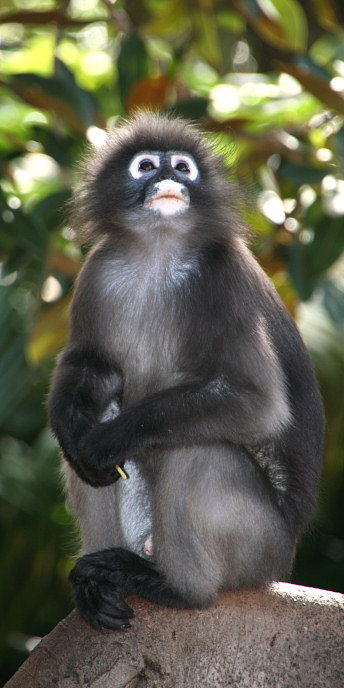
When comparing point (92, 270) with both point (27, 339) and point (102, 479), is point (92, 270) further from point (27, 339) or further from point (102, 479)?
point (27, 339)

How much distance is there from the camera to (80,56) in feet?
27.9

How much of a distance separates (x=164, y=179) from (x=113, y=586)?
5.03ft

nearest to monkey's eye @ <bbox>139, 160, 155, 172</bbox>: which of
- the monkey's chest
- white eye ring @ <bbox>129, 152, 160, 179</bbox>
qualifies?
white eye ring @ <bbox>129, 152, 160, 179</bbox>

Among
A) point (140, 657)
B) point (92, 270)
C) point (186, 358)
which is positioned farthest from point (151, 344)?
point (140, 657)

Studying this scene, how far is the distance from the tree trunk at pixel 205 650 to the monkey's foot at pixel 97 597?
4cm

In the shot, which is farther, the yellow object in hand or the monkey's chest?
the monkey's chest

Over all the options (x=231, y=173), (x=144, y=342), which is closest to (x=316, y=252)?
(x=231, y=173)

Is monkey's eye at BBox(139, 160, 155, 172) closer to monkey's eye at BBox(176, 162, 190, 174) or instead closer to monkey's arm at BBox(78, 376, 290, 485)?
monkey's eye at BBox(176, 162, 190, 174)

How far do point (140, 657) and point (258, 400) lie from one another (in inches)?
37.9

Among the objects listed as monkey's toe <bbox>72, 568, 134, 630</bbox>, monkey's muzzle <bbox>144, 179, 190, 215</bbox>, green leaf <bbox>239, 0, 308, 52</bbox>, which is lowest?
monkey's toe <bbox>72, 568, 134, 630</bbox>

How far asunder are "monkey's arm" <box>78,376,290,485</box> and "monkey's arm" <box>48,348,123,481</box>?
0.35ft

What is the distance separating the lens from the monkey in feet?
10.9

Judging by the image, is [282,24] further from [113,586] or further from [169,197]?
[113,586]

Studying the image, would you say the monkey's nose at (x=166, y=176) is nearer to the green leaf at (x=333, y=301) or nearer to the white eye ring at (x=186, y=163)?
the white eye ring at (x=186, y=163)
